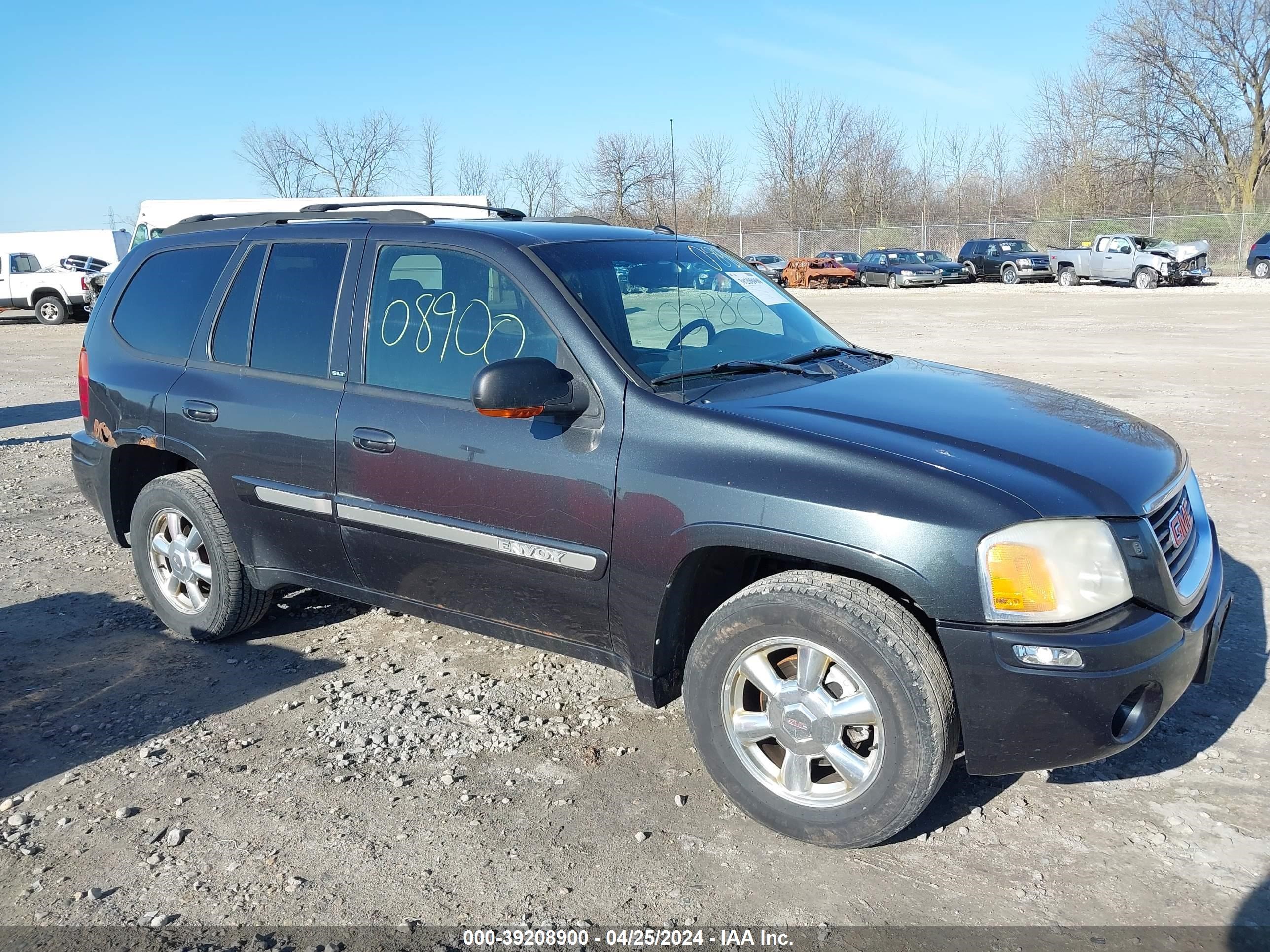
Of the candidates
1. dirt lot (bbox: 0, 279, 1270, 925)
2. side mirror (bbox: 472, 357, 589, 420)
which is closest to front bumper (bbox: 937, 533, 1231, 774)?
dirt lot (bbox: 0, 279, 1270, 925)

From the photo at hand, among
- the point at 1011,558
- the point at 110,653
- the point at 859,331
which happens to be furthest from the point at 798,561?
the point at 859,331

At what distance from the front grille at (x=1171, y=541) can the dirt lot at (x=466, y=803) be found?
0.79 m

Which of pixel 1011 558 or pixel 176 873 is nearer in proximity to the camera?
pixel 1011 558

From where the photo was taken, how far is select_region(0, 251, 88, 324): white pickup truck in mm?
27062

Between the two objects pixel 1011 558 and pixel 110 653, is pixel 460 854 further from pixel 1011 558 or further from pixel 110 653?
pixel 110 653

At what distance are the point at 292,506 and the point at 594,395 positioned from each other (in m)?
1.51

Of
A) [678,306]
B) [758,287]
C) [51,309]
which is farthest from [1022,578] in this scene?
[51,309]

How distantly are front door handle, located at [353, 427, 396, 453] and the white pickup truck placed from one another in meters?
27.1

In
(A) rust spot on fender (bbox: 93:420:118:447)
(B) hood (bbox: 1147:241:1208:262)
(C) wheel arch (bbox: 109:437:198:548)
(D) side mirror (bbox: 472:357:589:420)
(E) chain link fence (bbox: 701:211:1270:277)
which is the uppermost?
(E) chain link fence (bbox: 701:211:1270:277)

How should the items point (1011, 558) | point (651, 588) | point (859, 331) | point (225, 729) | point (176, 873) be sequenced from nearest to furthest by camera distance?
1. point (1011, 558)
2. point (176, 873)
3. point (651, 588)
4. point (225, 729)
5. point (859, 331)

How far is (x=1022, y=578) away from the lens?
275 centimetres

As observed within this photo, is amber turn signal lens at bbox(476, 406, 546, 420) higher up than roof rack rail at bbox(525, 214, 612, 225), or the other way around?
roof rack rail at bbox(525, 214, 612, 225)

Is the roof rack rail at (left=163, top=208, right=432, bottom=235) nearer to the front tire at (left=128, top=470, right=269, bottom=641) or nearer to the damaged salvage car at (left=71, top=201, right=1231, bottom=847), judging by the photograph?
the damaged salvage car at (left=71, top=201, right=1231, bottom=847)

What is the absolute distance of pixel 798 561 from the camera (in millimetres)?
3275
